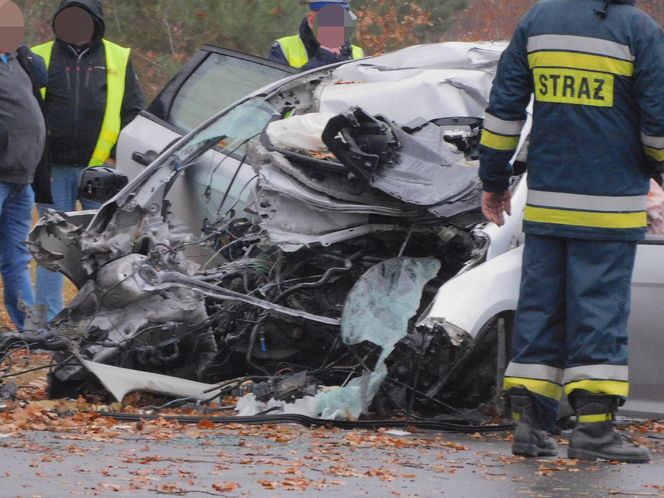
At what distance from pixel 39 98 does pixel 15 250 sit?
872mm

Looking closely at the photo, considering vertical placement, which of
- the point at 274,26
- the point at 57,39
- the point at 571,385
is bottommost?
the point at 571,385

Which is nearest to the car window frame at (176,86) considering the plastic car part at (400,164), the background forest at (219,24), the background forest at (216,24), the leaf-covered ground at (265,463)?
the plastic car part at (400,164)

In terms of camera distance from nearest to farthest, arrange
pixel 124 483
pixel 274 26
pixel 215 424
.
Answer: pixel 124 483 < pixel 215 424 < pixel 274 26

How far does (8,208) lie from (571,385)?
415cm

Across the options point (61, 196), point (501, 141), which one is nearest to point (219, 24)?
point (61, 196)

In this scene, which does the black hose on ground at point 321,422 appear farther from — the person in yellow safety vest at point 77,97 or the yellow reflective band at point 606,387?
the person in yellow safety vest at point 77,97

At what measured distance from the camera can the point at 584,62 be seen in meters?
5.53

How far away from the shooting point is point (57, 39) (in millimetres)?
9102

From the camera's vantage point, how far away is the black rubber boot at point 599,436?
5.49 metres

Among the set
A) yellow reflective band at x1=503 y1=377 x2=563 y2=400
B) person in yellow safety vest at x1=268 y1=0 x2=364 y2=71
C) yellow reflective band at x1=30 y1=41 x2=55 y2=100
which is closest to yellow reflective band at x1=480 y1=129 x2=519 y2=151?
yellow reflective band at x1=503 y1=377 x2=563 y2=400

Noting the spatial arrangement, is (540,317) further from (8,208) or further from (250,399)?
(8,208)

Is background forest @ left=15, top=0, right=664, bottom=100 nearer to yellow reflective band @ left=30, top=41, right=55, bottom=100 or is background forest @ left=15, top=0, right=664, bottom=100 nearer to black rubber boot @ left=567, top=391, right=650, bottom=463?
yellow reflective band @ left=30, top=41, right=55, bottom=100

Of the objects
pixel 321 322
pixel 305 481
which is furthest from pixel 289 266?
pixel 305 481

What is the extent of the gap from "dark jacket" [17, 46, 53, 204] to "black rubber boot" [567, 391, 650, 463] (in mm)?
4122
